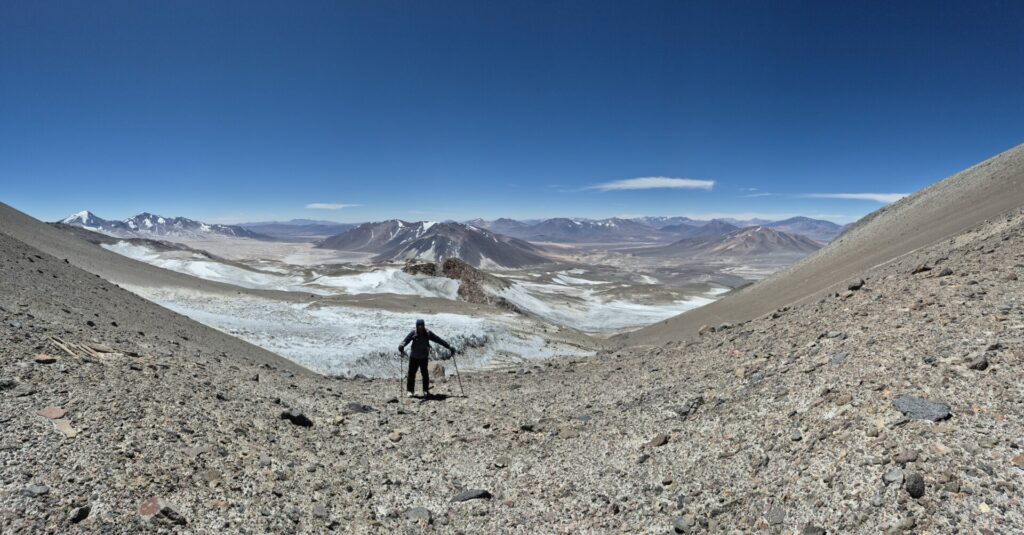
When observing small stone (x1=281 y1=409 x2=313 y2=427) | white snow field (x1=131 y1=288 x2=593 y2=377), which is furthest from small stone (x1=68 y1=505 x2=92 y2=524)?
white snow field (x1=131 y1=288 x2=593 y2=377)

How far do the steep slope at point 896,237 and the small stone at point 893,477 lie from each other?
14.2m

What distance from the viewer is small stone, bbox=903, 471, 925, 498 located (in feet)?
12.3

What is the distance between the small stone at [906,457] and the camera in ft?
13.3

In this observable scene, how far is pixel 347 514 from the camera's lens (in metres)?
5.26

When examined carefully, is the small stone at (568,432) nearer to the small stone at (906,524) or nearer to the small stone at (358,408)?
the small stone at (358,408)

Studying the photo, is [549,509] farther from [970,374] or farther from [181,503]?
[970,374]

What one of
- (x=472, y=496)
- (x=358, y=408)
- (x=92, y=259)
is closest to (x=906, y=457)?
(x=472, y=496)

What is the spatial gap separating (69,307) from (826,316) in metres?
17.2

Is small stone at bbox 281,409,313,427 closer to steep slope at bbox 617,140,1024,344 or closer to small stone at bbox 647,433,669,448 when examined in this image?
small stone at bbox 647,433,669,448

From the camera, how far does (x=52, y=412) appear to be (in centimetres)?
516

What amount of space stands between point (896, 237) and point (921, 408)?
81.1ft

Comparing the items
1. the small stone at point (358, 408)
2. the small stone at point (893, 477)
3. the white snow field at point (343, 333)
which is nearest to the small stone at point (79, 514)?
the small stone at point (358, 408)

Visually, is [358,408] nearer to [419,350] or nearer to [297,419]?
[297,419]

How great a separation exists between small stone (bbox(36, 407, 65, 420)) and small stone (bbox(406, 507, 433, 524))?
3.92 meters
